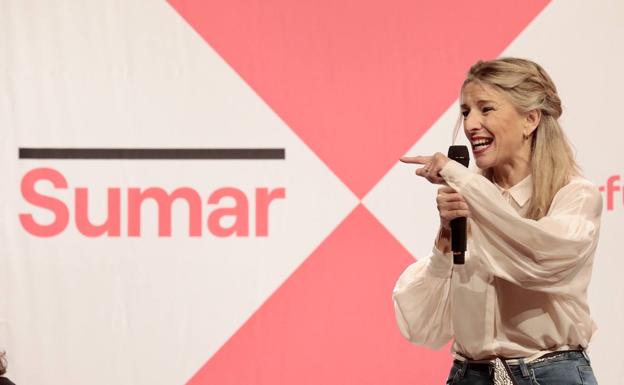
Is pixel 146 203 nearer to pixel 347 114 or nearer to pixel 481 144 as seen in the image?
pixel 347 114

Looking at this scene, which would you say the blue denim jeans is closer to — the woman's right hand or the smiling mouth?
the woman's right hand

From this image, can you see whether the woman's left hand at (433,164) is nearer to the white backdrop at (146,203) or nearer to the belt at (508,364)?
the belt at (508,364)

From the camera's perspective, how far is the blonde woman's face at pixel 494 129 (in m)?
1.81

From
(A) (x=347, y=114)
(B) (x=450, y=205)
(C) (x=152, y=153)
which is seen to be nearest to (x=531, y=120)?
(B) (x=450, y=205)

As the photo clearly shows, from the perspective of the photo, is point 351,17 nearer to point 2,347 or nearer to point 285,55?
point 285,55

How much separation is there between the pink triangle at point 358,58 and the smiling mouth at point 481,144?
109 centimetres

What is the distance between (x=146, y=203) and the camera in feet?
9.54

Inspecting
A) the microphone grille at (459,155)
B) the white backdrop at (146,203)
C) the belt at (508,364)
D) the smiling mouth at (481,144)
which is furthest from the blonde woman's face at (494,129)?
the white backdrop at (146,203)

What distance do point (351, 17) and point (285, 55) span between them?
10.5 inches

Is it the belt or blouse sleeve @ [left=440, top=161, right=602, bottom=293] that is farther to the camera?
the belt

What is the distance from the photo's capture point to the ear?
183cm

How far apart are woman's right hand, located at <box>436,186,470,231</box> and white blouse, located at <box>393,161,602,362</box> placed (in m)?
0.02

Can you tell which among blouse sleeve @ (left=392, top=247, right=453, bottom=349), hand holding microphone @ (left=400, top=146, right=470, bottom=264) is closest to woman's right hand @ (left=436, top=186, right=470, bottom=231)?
hand holding microphone @ (left=400, top=146, right=470, bottom=264)

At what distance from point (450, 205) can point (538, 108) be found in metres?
0.38
